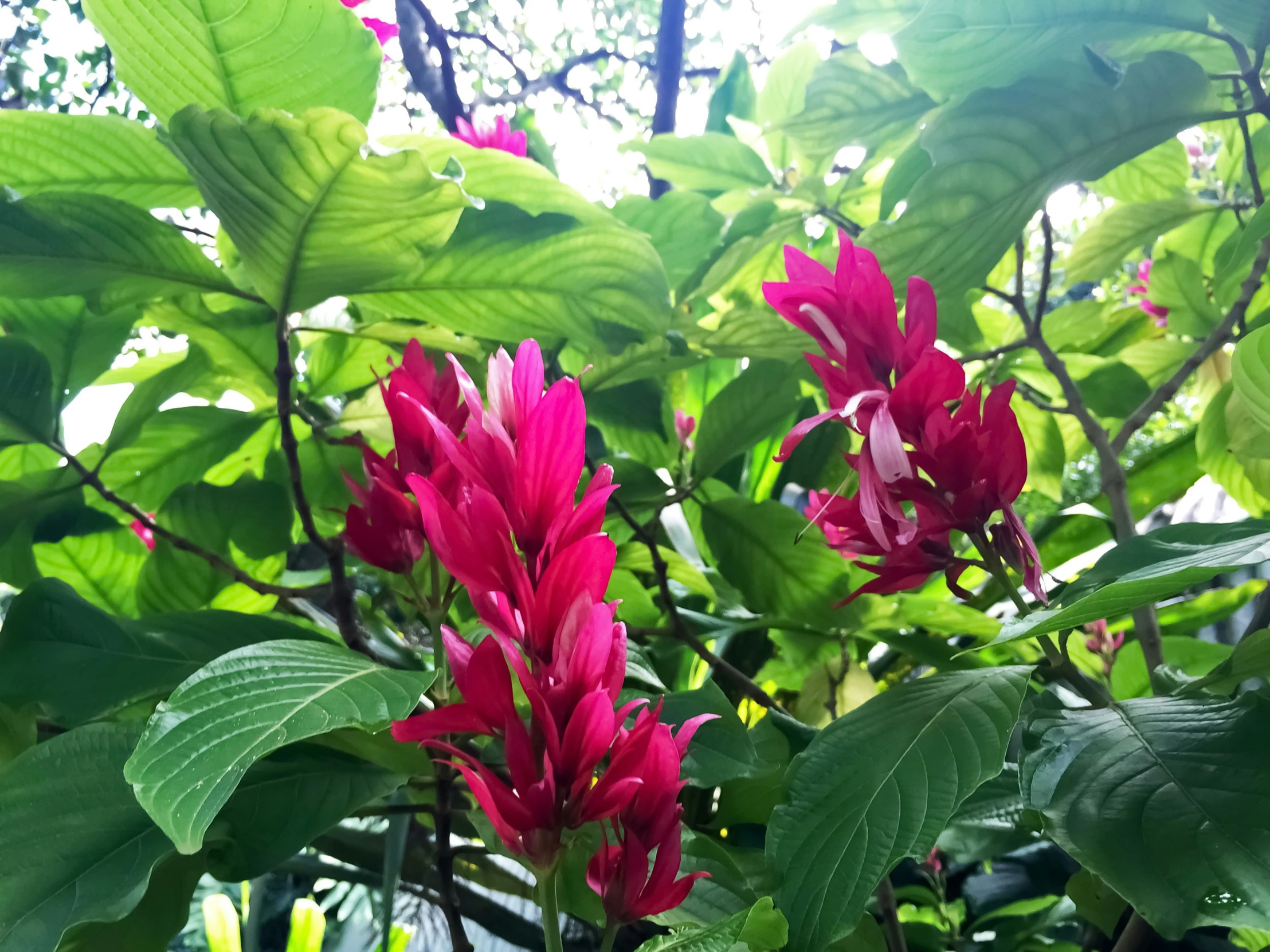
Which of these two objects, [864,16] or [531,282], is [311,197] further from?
[864,16]

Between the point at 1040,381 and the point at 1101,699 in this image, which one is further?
the point at 1040,381

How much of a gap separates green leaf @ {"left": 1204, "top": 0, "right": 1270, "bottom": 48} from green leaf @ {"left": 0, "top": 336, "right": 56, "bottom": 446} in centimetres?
73

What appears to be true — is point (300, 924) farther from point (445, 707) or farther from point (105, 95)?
point (105, 95)

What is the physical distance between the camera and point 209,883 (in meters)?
1.12

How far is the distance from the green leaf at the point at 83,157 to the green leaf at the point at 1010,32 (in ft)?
1.48

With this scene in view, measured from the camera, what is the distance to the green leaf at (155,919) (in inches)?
14.7

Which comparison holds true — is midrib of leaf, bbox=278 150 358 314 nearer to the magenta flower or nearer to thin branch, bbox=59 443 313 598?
thin branch, bbox=59 443 313 598

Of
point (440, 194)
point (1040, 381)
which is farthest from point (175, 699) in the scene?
point (1040, 381)

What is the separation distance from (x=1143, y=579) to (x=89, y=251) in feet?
1.70

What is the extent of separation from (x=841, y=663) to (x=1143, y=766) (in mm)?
336

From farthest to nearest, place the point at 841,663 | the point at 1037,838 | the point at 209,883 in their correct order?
the point at 209,883, the point at 841,663, the point at 1037,838

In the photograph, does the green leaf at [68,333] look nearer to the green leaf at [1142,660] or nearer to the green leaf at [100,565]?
the green leaf at [100,565]

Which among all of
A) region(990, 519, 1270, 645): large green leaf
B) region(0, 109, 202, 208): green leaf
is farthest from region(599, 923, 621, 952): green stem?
region(0, 109, 202, 208): green leaf

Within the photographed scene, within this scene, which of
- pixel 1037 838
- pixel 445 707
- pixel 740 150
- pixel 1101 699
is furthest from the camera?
pixel 740 150
